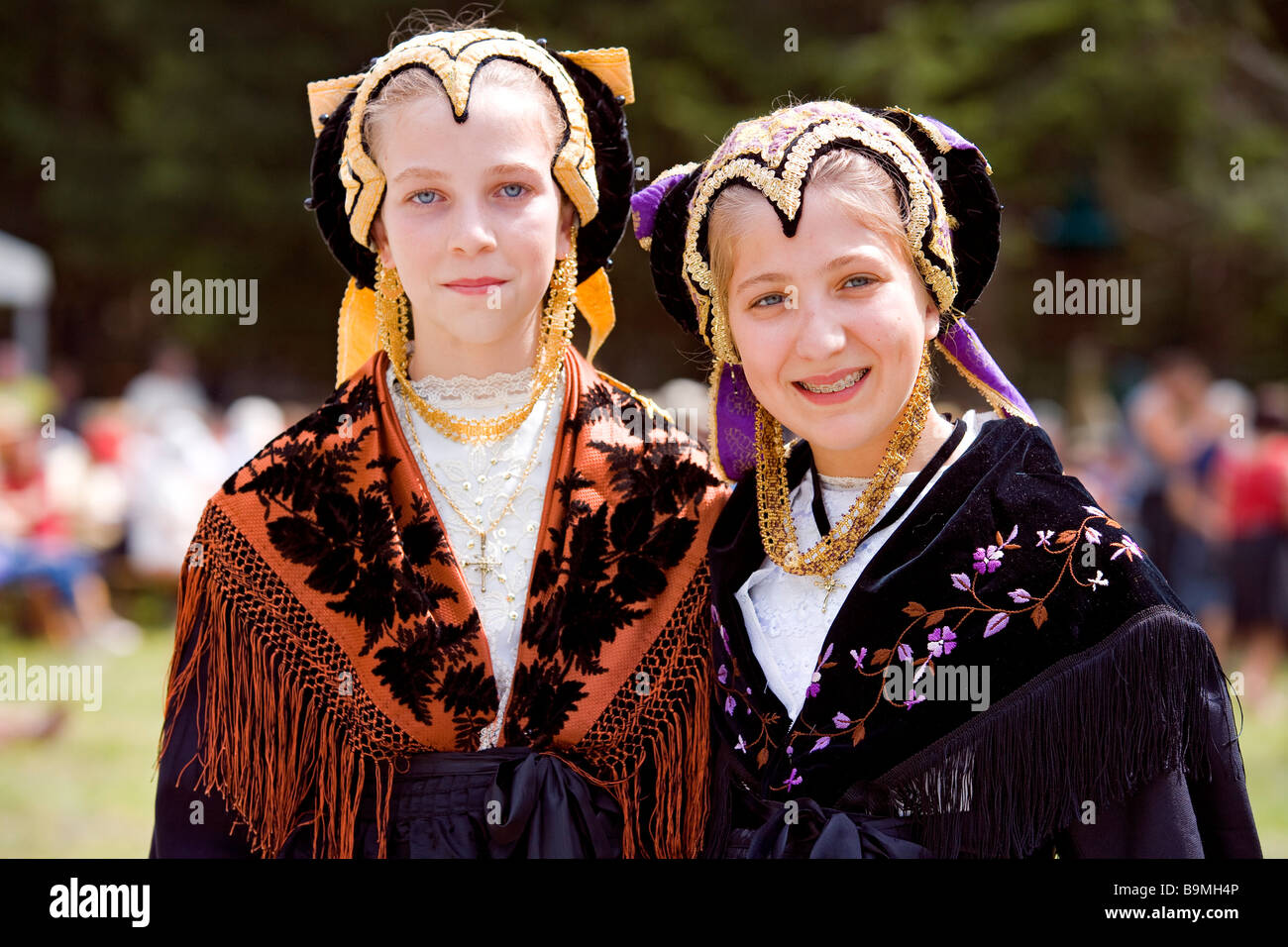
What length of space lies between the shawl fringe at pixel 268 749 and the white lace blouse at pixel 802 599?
736 millimetres

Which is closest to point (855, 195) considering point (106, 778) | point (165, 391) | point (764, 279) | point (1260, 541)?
point (764, 279)

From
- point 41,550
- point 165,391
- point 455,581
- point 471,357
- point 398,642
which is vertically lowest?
point 398,642

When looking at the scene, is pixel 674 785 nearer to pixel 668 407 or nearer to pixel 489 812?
pixel 489 812

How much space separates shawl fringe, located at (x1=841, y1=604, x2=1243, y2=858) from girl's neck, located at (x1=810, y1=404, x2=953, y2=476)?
17.7 inches

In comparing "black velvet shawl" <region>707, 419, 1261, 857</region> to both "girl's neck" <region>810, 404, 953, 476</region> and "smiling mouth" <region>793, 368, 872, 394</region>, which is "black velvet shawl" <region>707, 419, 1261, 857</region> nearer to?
"girl's neck" <region>810, 404, 953, 476</region>

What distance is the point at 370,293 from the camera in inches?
113

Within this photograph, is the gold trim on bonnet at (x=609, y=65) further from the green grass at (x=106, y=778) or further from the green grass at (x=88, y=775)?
the green grass at (x=106, y=778)

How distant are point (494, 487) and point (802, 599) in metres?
0.63

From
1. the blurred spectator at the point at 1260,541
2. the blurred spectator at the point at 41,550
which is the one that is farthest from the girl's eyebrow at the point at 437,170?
the blurred spectator at the point at 41,550

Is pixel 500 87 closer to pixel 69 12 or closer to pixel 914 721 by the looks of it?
pixel 914 721

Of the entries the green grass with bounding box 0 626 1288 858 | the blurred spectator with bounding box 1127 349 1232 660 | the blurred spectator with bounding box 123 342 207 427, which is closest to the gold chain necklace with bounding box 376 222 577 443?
the green grass with bounding box 0 626 1288 858

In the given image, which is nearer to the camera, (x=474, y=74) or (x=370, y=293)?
(x=474, y=74)

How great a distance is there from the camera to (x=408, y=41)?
265cm
